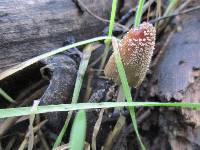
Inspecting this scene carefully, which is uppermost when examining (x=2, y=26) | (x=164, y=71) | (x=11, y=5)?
(x=11, y=5)

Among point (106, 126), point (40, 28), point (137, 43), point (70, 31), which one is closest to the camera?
point (137, 43)

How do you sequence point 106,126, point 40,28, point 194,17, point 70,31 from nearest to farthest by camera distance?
1. point 106,126
2. point 40,28
3. point 70,31
4. point 194,17

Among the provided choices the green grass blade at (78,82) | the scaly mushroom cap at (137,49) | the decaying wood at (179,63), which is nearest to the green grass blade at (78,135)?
the green grass blade at (78,82)

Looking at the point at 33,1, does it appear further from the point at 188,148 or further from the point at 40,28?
the point at 188,148

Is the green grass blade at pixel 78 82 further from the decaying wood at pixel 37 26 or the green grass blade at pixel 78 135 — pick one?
the green grass blade at pixel 78 135

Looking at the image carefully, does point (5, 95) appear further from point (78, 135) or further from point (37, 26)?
point (78, 135)

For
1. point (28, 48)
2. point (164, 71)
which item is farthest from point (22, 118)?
point (164, 71)
